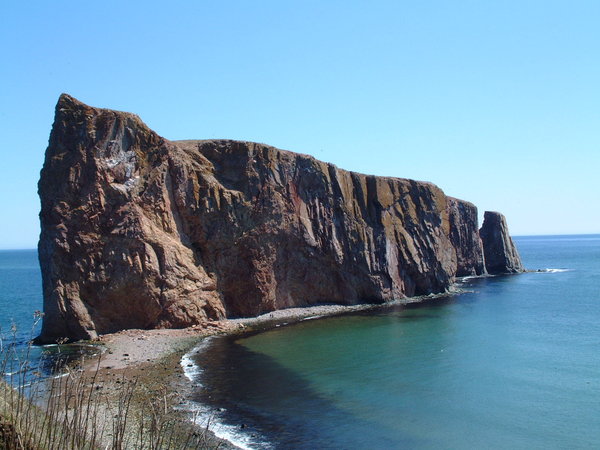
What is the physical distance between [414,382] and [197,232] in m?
26.7

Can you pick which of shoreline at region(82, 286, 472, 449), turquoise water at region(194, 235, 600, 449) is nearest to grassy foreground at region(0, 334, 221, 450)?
shoreline at region(82, 286, 472, 449)

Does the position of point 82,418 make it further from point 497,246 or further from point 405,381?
point 497,246

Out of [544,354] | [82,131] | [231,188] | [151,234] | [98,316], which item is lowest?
[544,354]

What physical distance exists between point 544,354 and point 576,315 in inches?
773

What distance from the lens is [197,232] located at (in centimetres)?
4925

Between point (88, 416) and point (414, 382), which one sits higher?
point (88, 416)

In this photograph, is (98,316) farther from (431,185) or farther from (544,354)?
(431,185)

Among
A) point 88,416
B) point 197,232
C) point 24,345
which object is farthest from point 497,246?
point 88,416

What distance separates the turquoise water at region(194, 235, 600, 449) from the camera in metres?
22.6

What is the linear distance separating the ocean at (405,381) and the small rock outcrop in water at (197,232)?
18.8 ft

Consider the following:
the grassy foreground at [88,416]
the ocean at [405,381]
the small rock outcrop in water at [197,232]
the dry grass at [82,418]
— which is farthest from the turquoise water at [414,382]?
the small rock outcrop in water at [197,232]

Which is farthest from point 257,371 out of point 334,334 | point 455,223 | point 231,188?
point 455,223

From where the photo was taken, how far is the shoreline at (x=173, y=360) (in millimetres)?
23531

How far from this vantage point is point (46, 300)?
40.8m
